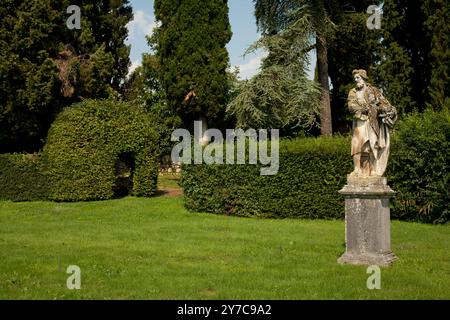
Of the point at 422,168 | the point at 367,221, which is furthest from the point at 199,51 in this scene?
the point at 367,221

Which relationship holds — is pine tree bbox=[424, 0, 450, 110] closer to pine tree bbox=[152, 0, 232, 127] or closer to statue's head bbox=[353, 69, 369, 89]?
pine tree bbox=[152, 0, 232, 127]

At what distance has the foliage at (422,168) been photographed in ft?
53.0

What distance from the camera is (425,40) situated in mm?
22453

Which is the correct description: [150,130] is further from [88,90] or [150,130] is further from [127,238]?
[127,238]

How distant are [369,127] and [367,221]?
1.76 meters

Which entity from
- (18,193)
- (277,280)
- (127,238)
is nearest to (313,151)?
(127,238)

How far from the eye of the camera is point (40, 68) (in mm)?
22719

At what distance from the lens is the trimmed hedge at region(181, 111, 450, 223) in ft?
53.7

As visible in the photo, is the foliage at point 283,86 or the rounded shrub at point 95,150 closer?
the rounded shrub at point 95,150

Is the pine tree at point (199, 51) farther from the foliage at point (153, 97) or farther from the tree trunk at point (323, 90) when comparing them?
the foliage at point (153, 97)

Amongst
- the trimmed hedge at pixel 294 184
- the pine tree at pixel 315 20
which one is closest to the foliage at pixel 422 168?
the trimmed hedge at pixel 294 184

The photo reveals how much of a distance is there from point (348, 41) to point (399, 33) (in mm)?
3324

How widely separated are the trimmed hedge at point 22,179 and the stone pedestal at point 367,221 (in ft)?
53.4

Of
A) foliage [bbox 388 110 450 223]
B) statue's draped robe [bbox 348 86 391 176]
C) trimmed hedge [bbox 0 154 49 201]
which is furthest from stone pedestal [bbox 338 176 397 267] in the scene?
trimmed hedge [bbox 0 154 49 201]
